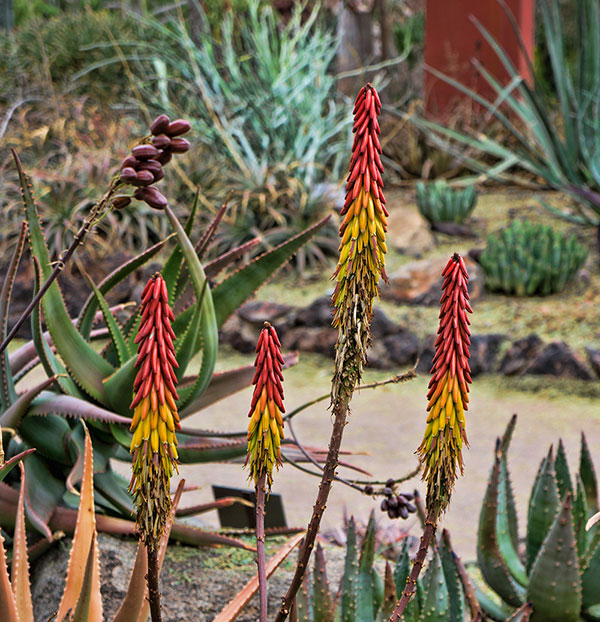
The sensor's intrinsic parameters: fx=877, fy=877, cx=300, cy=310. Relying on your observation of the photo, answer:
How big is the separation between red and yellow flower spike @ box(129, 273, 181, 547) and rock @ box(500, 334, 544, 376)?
465 cm

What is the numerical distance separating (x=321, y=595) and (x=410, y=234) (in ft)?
17.9

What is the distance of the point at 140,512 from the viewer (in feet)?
2.43

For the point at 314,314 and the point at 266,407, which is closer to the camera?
the point at 266,407

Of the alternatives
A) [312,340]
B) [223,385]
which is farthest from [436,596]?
[312,340]

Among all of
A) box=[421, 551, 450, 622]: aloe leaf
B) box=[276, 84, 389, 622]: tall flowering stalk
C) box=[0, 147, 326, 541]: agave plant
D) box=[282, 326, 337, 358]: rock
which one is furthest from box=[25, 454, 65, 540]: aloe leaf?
box=[282, 326, 337, 358]: rock

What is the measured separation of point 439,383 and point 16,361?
4.34 ft

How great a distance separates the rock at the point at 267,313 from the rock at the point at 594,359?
76.8 inches

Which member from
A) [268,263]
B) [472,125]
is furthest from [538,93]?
[268,263]

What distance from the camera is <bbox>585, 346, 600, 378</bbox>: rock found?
16.4 feet

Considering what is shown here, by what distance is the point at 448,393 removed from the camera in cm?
75

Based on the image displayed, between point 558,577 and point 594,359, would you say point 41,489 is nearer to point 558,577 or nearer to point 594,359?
point 558,577

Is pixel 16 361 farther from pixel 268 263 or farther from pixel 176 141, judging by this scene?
pixel 176 141

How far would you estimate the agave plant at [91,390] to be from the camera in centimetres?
158

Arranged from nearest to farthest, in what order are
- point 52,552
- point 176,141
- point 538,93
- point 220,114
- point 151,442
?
point 151,442, point 176,141, point 52,552, point 538,93, point 220,114
